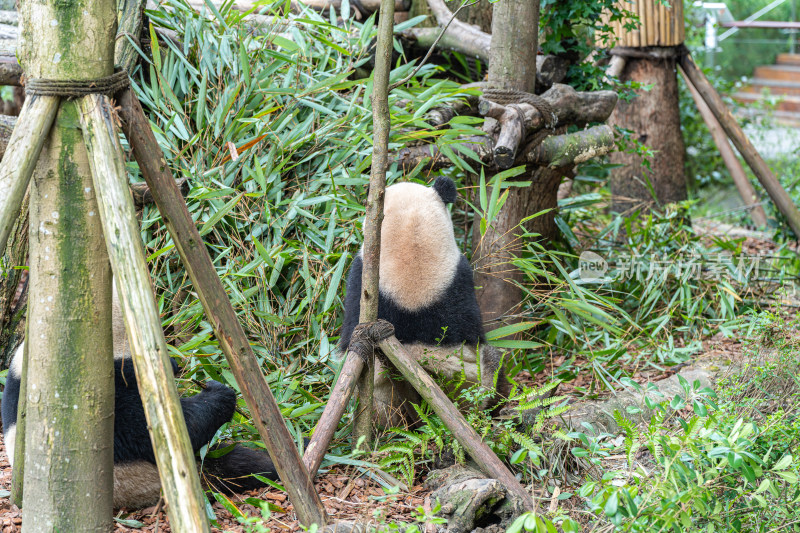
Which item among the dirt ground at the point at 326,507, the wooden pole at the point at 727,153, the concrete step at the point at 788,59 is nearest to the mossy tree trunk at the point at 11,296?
the dirt ground at the point at 326,507

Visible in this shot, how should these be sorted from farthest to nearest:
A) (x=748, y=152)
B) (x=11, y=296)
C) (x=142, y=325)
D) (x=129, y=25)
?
(x=748, y=152)
(x=129, y=25)
(x=11, y=296)
(x=142, y=325)

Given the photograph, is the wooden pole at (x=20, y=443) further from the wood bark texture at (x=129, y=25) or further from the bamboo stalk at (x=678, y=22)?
the bamboo stalk at (x=678, y=22)

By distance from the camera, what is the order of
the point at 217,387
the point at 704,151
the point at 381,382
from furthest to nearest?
1. the point at 704,151
2. the point at 381,382
3. the point at 217,387

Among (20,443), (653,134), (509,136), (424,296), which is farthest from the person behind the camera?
(653,134)

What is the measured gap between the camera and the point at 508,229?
3.72 meters

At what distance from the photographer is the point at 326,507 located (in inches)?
96.9

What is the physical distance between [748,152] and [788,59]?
739 centimetres

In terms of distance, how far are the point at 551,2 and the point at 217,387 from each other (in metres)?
2.90

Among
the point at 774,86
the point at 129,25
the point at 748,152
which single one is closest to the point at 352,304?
the point at 129,25

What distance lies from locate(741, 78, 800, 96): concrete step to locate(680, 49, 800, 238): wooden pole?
239 inches

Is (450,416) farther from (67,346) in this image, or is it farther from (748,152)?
(748,152)

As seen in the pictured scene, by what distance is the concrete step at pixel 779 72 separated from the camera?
436 inches

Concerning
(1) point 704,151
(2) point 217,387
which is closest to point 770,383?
(2) point 217,387

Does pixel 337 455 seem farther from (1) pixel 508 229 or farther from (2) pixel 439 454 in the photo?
(1) pixel 508 229
